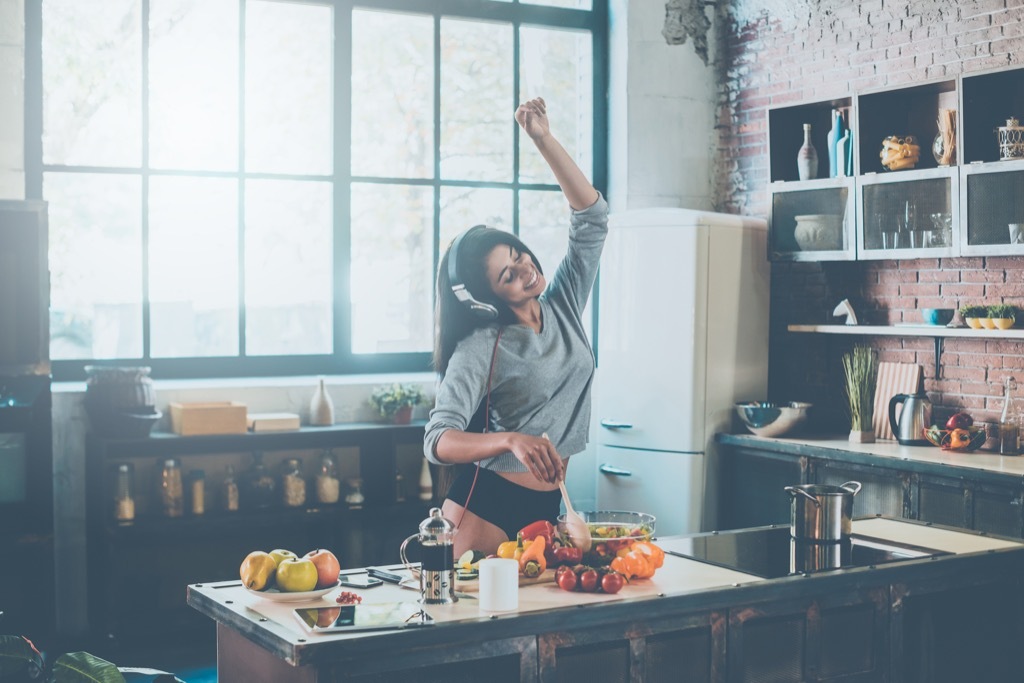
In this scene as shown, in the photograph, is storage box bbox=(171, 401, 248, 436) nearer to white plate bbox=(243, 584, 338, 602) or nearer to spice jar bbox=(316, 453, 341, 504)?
spice jar bbox=(316, 453, 341, 504)

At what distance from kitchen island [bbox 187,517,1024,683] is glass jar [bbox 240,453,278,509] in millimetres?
2761

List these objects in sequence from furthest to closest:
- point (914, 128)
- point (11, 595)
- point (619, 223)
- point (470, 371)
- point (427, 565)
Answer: point (619, 223) → point (914, 128) → point (11, 595) → point (470, 371) → point (427, 565)

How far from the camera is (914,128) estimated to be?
579cm

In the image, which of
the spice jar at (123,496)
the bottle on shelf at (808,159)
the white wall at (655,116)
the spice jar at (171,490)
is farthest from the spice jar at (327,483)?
the bottle on shelf at (808,159)

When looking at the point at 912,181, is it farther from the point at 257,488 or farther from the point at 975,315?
the point at 257,488

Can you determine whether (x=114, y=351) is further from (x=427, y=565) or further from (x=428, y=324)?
(x=427, y=565)

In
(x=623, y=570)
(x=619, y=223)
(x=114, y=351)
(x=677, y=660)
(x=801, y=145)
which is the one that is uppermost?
(x=801, y=145)

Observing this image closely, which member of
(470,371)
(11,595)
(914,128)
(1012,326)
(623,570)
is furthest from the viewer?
(914,128)

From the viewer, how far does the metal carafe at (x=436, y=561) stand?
265cm

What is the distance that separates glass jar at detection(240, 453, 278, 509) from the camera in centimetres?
567

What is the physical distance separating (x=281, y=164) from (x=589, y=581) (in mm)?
4061

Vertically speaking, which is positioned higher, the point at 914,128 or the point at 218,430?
the point at 914,128

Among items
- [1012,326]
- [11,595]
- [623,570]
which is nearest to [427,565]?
[623,570]

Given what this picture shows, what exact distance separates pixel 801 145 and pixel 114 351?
376 cm
